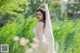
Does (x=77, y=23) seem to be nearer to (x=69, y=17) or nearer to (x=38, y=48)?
(x=69, y=17)

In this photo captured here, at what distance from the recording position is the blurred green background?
6.37 metres

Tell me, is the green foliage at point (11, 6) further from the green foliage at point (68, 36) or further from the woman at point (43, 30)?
the green foliage at point (68, 36)

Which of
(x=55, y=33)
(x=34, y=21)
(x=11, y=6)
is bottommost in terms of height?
(x=55, y=33)

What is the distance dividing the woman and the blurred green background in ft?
0.27

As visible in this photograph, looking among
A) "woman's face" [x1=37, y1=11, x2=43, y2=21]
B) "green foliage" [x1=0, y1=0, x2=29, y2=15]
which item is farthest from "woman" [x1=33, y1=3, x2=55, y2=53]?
"green foliage" [x1=0, y1=0, x2=29, y2=15]

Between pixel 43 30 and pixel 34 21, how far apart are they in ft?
0.77

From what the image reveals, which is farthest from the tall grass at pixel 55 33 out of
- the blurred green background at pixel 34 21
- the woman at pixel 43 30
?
the woman at pixel 43 30

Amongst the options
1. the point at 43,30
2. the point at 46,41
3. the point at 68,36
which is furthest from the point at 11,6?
the point at 68,36

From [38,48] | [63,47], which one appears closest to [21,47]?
[38,48]

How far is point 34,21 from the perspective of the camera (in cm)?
637

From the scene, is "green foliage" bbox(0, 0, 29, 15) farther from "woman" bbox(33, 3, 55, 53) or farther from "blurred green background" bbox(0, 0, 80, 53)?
"woman" bbox(33, 3, 55, 53)

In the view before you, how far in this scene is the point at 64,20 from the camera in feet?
21.0

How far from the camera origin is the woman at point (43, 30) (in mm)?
6262

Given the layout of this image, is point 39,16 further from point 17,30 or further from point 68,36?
point 68,36
